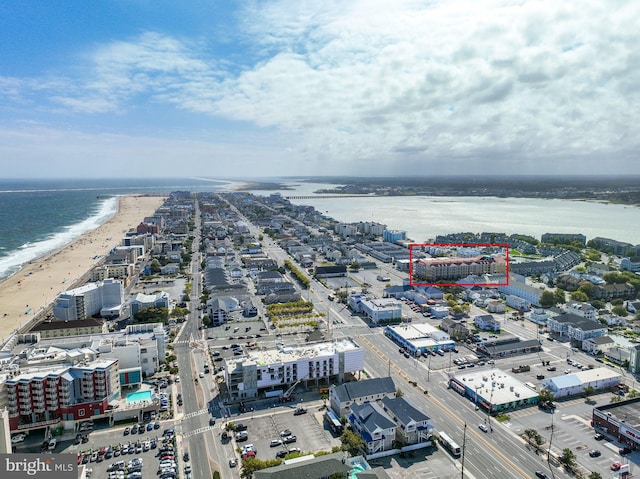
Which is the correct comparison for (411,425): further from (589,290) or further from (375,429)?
(589,290)

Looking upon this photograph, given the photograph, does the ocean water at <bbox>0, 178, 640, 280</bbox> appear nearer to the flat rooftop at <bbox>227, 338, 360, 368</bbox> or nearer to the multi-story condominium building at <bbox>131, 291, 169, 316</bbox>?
the multi-story condominium building at <bbox>131, 291, 169, 316</bbox>

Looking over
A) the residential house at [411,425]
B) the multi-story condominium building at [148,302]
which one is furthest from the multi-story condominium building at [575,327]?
the multi-story condominium building at [148,302]

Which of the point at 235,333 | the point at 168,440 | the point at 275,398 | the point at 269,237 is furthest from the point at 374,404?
the point at 269,237

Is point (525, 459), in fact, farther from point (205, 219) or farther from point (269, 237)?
point (205, 219)

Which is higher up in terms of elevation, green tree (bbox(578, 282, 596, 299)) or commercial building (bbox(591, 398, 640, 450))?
green tree (bbox(578, 282, 596, 299))

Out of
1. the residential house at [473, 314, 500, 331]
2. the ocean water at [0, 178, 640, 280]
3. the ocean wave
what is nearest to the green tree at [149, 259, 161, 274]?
the ocean wave

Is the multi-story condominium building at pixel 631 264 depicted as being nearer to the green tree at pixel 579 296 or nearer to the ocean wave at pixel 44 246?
the green tree at pixel 579 296

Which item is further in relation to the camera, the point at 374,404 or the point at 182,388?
the point at 182,388
